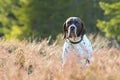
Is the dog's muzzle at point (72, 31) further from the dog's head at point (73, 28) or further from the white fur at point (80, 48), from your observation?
the white fur at point (80, 48)

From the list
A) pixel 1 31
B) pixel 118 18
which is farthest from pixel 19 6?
pixel 118 18

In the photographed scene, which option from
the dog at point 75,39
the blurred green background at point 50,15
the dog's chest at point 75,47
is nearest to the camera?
the dog's chest at point 75,47

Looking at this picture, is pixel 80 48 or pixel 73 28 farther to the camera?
pixel 73 28

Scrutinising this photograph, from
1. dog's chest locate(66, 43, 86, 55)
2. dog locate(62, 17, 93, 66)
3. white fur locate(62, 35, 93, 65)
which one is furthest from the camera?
dog locate(62, 17, 93, 66)

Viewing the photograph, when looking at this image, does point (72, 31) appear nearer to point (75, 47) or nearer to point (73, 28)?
point (73, 28)

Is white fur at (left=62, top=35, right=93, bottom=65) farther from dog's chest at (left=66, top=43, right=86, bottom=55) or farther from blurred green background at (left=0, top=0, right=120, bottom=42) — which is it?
blurred green background at (left=0, top=0, right=120, bottom=42)

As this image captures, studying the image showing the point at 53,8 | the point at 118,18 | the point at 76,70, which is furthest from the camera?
the point at 53,8

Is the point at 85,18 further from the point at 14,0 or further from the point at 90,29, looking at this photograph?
the point at 14,0

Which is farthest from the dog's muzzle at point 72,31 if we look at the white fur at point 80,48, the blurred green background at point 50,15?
the blurred green background at point 50,15

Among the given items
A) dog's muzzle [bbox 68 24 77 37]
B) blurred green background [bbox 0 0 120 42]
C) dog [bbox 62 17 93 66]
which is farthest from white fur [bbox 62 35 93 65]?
blurred green background [bbox 0 0 120 42]

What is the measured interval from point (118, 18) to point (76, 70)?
17075 mm

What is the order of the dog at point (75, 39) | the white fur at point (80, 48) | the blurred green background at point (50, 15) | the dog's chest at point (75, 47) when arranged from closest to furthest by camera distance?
the white fur at point (80, 48), the dog's chest at point (75, 47), the dog at point (75, 39), the blurred green background at point (50, 15)

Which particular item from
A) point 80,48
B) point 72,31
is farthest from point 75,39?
point 80,48

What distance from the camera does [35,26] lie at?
32438mm
